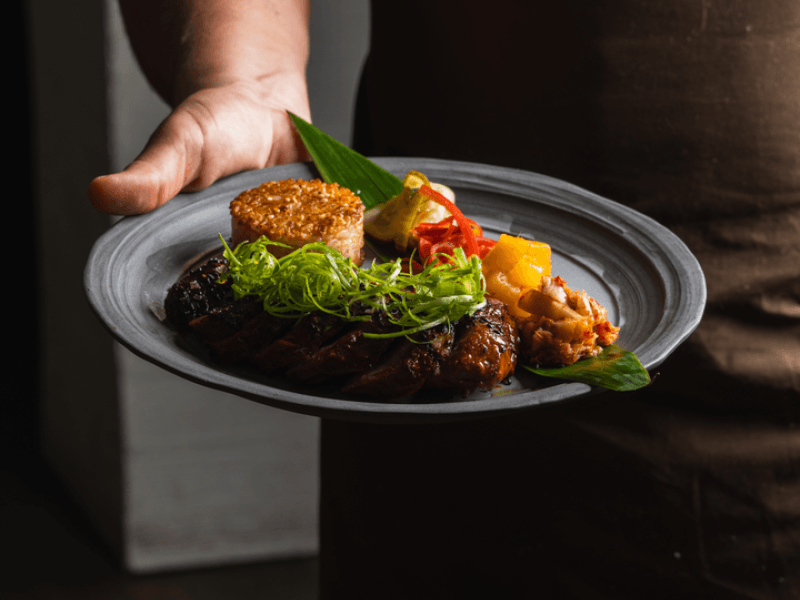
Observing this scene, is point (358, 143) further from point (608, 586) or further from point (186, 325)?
point (608, 586)

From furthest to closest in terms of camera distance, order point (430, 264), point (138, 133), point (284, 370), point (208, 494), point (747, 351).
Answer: point (208, 494), point (138, 133), point (747, 351), point (430, 264), point (284, 370)

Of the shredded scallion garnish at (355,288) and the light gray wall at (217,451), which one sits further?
the light gray wall at (217,451)

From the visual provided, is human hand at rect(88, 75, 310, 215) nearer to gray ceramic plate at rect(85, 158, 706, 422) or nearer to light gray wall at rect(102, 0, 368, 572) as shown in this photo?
gray ceramic plate at rect(85, 158, 706, 422)

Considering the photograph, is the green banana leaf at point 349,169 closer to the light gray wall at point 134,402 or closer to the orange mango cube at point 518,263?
the orange mango cube at point 518,263

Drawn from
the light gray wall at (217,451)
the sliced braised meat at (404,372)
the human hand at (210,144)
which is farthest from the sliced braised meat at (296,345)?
the light gray wall at (217,451)

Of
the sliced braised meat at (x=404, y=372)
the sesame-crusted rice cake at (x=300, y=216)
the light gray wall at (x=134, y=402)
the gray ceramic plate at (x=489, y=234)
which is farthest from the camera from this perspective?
the light gray wall at (x=134, y=402)

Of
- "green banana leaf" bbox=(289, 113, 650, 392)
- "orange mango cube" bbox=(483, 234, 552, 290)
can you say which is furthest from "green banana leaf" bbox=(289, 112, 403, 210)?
"orange mango cube" bbox=(483, 234, 552, 290)

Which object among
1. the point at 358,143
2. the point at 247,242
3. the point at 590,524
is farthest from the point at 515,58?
the point at 590,524
